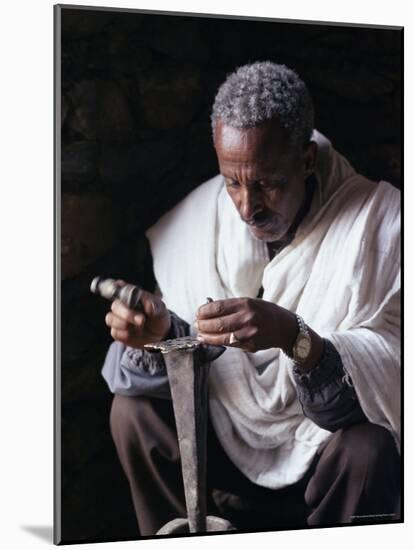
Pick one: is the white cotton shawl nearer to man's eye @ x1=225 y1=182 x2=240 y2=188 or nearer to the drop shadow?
man's eye @ x1=225 y1=182 x2=240 y2=188

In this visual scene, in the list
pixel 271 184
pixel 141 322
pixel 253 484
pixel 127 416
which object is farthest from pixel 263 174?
pixel 253 484

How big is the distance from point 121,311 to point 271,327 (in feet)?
1.68

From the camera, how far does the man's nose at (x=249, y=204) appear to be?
4.12 meters

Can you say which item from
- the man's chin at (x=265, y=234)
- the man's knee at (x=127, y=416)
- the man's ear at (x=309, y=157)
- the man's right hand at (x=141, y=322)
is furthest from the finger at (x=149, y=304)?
the man's ear at (x=309, y=157)

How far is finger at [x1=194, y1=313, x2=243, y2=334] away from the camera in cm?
406

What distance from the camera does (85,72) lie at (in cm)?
393

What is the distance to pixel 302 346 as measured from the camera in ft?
13.5

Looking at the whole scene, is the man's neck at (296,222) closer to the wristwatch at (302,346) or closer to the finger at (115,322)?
the wristwatch at (302,346)

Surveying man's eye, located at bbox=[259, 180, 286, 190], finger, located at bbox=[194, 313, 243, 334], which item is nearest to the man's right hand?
finger, located at bbox=[194, 313, 243, 334]

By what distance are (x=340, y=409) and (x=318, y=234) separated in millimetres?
601

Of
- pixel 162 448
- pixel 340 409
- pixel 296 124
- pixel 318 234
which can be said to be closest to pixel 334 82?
pixel 296 124

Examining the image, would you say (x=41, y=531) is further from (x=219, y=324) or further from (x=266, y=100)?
(x=266, y=100)

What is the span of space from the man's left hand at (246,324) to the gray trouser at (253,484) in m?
0.28

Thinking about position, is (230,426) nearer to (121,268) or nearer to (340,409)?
(340,409)
